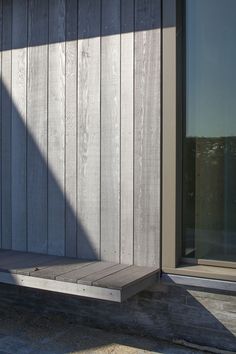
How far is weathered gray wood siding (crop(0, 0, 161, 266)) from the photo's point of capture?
3.27 metres

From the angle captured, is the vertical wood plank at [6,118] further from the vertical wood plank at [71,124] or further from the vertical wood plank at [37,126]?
the vertical wood plank at [71,124]

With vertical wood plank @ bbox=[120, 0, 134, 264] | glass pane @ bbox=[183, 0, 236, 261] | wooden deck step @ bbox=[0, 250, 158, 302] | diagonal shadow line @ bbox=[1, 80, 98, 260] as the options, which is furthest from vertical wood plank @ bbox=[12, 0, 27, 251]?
glass pane @ bbox=[183, 0, 236, 261]

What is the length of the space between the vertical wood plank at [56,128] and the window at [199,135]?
0.80 m

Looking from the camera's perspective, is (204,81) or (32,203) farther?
(32,203)

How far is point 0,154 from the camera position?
3.89m

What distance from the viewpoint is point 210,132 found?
126 inches

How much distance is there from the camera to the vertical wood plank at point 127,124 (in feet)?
10.9

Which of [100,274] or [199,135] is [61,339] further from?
[199,135]

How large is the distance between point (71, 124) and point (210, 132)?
99cm

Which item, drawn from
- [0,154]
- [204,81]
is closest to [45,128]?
[0,154]

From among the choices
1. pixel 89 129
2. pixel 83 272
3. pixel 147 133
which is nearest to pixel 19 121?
pixel 89 129

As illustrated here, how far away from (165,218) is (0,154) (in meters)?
1.48

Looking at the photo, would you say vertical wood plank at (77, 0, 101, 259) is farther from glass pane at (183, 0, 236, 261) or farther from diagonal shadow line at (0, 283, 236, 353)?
glass pane at (183, 0, 236, 261)

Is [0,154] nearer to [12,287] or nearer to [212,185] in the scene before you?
[12,287]
